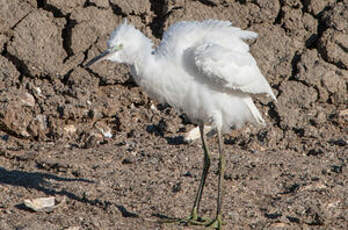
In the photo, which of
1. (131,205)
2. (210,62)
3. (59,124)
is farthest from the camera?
(59,124)

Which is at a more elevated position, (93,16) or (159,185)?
(93,16)

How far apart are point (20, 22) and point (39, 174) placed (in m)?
1.97

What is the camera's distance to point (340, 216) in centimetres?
549

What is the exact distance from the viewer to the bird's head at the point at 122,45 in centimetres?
525

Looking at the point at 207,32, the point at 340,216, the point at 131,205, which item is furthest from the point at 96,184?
the point at 340,216

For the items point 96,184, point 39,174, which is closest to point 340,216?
point 96,184

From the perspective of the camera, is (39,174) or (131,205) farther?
(39,174)

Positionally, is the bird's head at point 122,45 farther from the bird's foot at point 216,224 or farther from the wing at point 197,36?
the bird's foot at point 216,224

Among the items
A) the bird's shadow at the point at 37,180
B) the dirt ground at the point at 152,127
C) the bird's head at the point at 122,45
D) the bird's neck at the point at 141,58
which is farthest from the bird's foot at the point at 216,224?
the bird's head at the point at 122,45

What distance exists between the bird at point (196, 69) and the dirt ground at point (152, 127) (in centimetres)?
54

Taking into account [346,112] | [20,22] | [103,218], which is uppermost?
[20,22]

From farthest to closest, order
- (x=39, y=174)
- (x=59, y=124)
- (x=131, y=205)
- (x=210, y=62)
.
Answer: (x=59, y=124), (x=39, y=174), (x=131, y=205), (x=210, y=62)

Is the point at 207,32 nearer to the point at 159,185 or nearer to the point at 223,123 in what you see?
the point at 223,123

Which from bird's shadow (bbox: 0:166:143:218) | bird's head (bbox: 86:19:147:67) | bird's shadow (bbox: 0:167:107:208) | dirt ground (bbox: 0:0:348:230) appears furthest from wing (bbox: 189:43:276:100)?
bird's shadow (bbox: 0:167:107:208)
